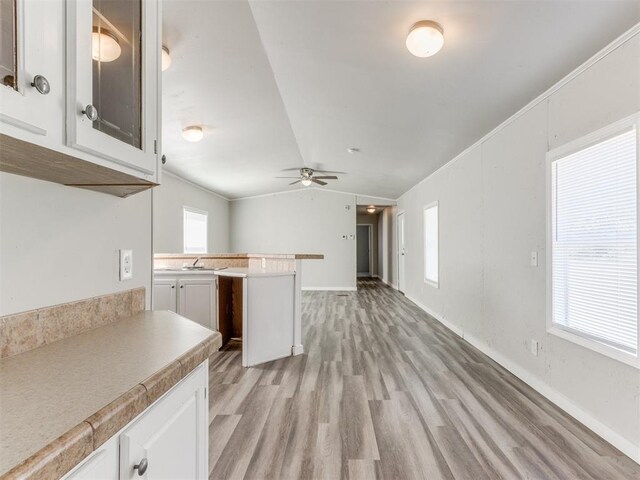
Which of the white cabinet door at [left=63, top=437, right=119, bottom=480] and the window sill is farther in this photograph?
the window sill

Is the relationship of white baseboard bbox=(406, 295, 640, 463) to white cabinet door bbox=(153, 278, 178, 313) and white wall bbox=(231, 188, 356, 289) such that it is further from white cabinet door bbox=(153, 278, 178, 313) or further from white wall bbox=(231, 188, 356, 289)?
white wall bbox=(231, 188, 356, 289)

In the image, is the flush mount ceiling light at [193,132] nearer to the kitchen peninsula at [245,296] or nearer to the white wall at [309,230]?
the kitchen peninsula at [245,296]

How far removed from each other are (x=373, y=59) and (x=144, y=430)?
2610mm

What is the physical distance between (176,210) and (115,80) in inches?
234

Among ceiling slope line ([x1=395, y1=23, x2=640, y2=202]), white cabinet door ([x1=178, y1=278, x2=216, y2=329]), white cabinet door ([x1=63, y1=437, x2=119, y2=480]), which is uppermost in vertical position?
ceiling slope line ([x1=395, y1=23, x2=640, y2=202])

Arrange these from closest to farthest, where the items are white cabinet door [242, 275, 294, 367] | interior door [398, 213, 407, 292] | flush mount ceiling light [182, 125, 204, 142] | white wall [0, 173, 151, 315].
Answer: white wall [0, 173, 151, 315] < white cabinet door [242, 275, 294, 367] < flush mount ceiling light [182, 125, 204, 142] < interior door [398, 213, 407, 292]

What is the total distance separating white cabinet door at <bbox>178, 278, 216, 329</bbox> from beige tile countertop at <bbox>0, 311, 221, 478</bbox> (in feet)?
8.89

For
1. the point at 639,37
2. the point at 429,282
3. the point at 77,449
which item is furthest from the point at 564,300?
the point at 429,282

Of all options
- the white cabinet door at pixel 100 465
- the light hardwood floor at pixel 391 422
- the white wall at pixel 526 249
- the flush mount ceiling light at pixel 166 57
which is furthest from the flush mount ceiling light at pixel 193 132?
the white cabinet door at pixel 100 465

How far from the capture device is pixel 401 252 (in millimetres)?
8023

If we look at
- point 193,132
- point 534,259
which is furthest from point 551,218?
point 193,132

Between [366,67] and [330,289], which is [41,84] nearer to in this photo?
[366,67]

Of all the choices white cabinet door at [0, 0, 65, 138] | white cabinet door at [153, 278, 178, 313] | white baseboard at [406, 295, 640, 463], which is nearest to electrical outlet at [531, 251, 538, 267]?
white baseboard at [406, 295, 640, 463]

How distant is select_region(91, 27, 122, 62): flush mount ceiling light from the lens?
840mm
